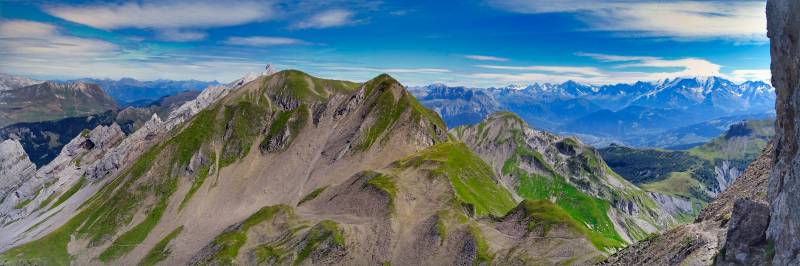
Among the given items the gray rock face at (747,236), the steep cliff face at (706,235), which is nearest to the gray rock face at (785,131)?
the gray rock face at (747,236)

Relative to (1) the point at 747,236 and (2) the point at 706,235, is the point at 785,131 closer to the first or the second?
(1) the point at 747,236

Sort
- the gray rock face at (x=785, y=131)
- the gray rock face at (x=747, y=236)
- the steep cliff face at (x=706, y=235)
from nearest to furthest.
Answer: the gray rock face at (x=785, y=131) < the gray rock face at (x=747, y=236) < the steep cliff face at (x=706, y=235)

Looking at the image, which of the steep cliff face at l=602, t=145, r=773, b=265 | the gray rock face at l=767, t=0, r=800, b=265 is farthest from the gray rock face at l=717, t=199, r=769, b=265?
the gray rock face at l=767, t=0, r=800, b=265

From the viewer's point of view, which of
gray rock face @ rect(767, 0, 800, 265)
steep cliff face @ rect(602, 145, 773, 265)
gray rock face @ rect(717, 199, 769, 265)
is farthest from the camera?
steep cliff face @ rect(602, 145, 773, 265)

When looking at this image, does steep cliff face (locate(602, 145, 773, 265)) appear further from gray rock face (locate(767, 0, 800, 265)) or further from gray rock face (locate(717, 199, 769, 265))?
gray rock face (locate(767, 0, 800, 265))

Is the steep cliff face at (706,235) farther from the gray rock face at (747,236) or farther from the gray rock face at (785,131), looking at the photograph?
the gray rock face at (785,131)

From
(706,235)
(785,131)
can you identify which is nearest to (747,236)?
(785,131)
